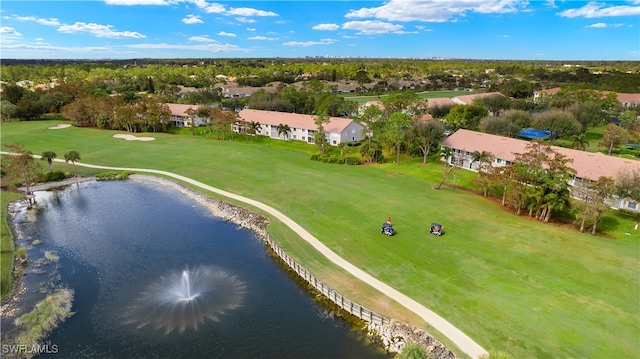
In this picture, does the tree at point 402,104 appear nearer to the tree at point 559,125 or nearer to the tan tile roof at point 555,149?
the tan tile roof at point 555,149

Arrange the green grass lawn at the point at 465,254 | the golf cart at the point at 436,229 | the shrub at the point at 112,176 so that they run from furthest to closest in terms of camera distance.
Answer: the shrub at the point at 112,176, the golf cart at the point at 436,229, the green grass lawn at the point at 465,254

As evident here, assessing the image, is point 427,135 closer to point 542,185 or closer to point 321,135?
point 321,135

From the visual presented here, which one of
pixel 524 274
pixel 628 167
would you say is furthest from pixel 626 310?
pixel 628 167

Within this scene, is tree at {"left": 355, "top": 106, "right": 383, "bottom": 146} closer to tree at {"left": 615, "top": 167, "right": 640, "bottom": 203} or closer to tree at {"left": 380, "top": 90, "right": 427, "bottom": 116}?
tree at {"left": 380, "top": 90, "right": 427, "bottom": 116}

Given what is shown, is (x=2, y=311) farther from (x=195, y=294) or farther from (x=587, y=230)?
(x=587, y=230)

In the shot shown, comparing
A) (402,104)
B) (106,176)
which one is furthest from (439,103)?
(106,176)

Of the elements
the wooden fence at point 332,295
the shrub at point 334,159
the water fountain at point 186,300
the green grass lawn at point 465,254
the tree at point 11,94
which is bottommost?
the water fountain at point 186,300

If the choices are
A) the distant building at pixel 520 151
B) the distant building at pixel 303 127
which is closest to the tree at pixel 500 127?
the distant building at pixel 520 151
